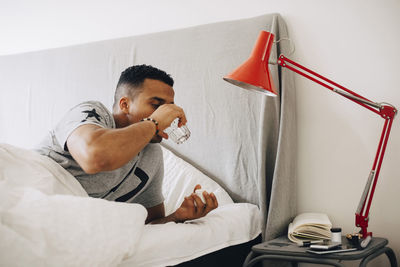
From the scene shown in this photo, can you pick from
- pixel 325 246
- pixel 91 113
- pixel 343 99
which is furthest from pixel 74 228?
pixel 343 99

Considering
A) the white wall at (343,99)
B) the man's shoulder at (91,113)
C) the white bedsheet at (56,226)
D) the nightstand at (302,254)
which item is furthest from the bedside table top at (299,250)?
the man's shoulder at (91,113)

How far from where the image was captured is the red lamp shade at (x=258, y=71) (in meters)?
1.18

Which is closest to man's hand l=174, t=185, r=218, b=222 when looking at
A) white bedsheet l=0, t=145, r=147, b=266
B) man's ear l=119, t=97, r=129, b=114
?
white bedsheet l=0, t=145, r=147, b=266

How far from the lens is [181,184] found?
157 cm

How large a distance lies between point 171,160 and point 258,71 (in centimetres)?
61

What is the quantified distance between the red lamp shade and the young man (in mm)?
212

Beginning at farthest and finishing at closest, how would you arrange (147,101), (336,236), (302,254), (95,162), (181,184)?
(181,184), (147,101), (336,236), (302,254), (95,162)

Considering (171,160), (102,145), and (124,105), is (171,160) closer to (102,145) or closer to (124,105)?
(124,105)

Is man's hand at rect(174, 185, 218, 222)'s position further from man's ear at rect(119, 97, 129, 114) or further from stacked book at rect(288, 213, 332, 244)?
man's ear at rect(119, 97, 129, 114)

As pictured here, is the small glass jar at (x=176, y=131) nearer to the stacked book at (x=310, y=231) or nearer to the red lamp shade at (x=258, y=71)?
the red lamp shade at (x=258, y=71)

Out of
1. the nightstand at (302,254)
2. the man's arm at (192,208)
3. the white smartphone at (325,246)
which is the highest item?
the man's arm at (192,208)

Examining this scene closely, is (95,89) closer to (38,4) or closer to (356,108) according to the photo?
(38,4)

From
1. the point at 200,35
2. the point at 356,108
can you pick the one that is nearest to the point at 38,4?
the point at 200,35

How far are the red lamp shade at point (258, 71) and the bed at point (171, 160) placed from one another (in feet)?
0.83
